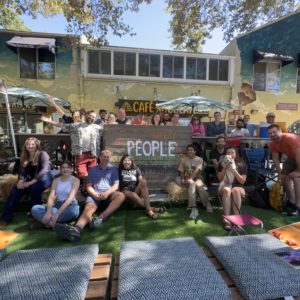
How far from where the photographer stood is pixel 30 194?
452 centimetres

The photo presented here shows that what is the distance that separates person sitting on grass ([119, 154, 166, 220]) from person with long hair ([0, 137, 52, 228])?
4.31 feet

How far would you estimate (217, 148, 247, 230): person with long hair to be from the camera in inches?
173

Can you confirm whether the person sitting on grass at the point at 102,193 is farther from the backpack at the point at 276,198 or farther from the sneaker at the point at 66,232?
the backpack at the point at 276,198

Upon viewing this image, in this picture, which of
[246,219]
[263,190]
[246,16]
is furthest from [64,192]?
[246,16]

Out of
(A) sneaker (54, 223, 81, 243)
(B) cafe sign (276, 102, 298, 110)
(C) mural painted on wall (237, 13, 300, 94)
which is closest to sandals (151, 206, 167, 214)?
(A) sneaker (54, 223, 81, 243)

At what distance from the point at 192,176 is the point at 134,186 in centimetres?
114

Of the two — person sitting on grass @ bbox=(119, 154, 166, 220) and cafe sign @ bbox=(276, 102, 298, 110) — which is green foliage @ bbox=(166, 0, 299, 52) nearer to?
cafe sign @ bbox=(276, 102, 298, 110)

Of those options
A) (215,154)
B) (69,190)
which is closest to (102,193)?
(69,190)

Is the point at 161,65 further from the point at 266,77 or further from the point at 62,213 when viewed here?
the point at 62,213

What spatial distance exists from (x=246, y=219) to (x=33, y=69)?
12.7 m

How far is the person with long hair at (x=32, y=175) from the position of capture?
4406mm

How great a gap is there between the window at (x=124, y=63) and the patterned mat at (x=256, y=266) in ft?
39.5

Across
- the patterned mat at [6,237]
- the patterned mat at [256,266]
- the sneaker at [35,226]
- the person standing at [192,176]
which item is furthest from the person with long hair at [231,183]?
the patterned mat at [6,237]

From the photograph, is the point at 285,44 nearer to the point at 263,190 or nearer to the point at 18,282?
the point at 263,190
